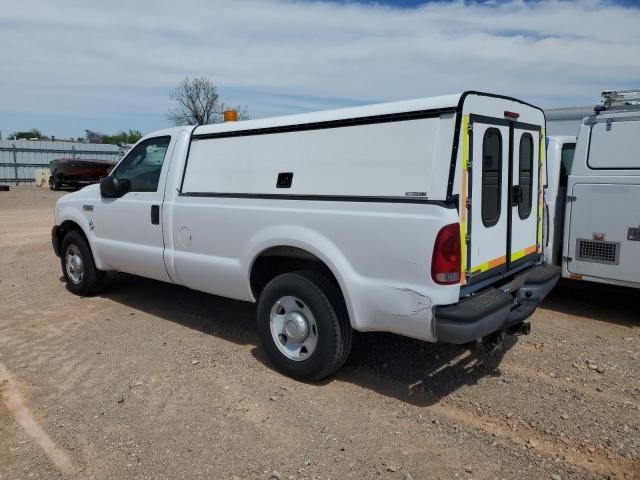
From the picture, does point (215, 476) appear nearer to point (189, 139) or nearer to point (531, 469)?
point (531, 469)

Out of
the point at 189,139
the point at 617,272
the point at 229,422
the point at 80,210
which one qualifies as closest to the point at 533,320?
the point at 617,272

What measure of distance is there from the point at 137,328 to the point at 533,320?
162 inches

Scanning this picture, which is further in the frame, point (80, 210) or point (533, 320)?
point (80, 210)

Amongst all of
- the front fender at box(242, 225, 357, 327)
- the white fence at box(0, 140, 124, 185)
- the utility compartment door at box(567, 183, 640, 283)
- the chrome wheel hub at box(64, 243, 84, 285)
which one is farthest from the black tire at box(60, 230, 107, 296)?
the white fence at box(0, 140, 124, 185)

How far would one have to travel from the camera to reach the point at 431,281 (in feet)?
11.0

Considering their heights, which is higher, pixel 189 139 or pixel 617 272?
pixel 189 139

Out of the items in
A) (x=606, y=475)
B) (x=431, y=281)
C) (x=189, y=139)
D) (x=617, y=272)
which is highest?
(x=189, y=139)

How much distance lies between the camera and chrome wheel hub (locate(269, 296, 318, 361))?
13.4 ft

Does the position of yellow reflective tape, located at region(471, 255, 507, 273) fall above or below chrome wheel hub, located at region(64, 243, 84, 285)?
above

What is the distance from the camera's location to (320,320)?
12.9ft

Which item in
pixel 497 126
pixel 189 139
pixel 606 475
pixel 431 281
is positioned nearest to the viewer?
pixel 606 475

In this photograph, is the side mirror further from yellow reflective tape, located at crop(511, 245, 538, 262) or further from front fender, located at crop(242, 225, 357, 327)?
yellow reflective tape, located at crop(511, 245, 538, 262)

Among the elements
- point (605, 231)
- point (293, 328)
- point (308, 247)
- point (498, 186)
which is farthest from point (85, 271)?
point (605, 231)

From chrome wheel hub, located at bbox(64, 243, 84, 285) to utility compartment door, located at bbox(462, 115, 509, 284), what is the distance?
475 cm
